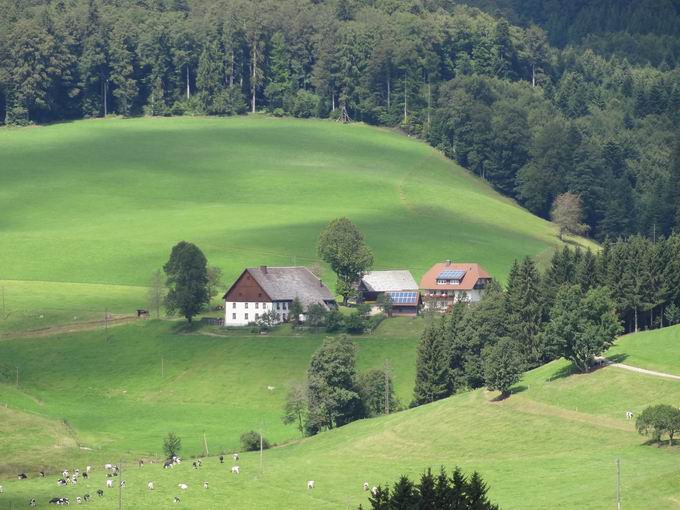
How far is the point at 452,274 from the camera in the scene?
192 m

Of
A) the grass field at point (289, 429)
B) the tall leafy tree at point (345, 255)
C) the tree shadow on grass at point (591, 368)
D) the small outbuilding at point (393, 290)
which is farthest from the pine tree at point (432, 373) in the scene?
the tall leafy tree at point (345, 255)

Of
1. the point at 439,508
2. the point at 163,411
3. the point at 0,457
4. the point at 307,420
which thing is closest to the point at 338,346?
the point at 307,420

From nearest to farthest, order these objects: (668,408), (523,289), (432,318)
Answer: (668,408) < (523,289) < (432,318)

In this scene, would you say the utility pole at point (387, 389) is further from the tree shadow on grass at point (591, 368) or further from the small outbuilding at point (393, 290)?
the small outbuilding at point (393, 290)

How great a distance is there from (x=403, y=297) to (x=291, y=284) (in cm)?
1232

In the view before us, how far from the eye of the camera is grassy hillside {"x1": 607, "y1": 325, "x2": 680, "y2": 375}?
141650mm

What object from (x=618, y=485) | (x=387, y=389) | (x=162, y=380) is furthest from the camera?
(x=162, y=380)

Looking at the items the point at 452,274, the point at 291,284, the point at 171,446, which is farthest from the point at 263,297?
the point at 171,446

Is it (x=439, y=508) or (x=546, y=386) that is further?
(x=546, y=386)

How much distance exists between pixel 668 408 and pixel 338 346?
3860 cm

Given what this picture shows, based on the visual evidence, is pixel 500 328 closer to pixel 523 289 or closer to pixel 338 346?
pixel 523 289

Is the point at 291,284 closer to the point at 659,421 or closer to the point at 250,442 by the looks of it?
the point at 250,442

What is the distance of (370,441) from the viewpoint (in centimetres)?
13612

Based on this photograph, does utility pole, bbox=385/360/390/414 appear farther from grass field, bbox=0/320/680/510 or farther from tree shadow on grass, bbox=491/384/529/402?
tree shadow on grass, bbox=491/384/529/402
